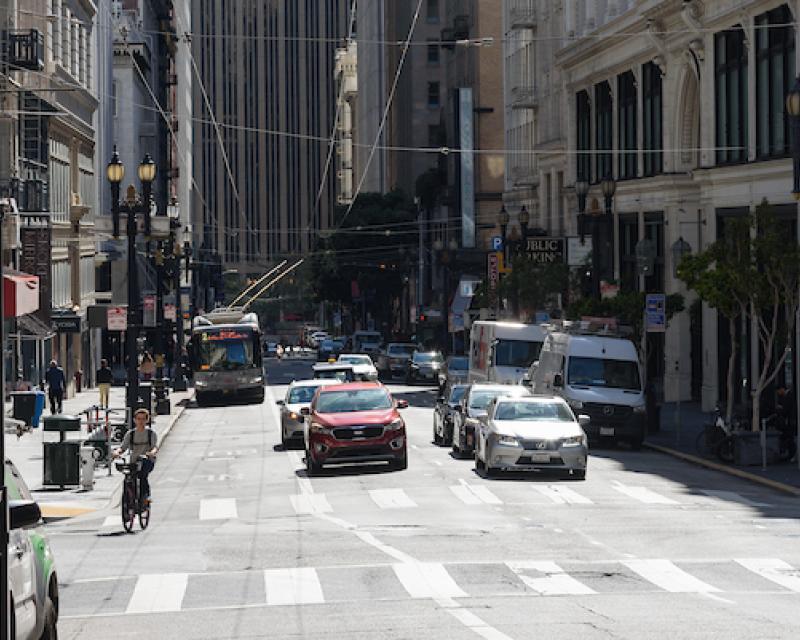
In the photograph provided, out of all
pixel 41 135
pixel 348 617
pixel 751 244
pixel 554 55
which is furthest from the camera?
pixel 554 55

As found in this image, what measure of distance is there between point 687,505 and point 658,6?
32.0 meters

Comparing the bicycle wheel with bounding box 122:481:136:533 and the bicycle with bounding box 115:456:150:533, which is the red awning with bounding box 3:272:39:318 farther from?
the bicycle wheel with bounding box 122:481:136:533

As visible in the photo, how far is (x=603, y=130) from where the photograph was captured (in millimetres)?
68875

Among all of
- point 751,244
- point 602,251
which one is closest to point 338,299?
point 602,251

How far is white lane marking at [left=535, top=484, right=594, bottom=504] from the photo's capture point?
89.8 ft

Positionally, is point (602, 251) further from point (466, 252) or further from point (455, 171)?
point (455, 171)

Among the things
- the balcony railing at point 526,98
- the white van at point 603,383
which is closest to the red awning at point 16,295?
the white van at point 603,383

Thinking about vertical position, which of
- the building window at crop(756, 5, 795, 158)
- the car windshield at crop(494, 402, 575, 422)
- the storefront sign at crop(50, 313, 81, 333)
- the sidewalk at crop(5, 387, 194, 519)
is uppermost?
the building window at crop(756, 5, 795, 158)

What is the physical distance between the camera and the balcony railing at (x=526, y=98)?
82.0 metres

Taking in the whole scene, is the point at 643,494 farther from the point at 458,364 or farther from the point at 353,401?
the point at 458,364

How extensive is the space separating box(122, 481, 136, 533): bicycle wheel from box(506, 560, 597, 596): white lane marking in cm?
660

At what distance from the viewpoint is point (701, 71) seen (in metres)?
53.1

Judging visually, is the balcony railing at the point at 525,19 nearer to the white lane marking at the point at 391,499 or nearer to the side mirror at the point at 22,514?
the white lane marking at the point at 391,499

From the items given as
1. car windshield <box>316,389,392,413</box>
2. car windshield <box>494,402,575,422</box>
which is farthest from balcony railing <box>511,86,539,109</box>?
car windshield <box>494,402,575,422</box>
